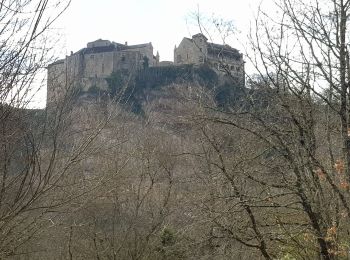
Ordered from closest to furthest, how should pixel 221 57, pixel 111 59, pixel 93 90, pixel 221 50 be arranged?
pixel 221 57 < pixel 221 50 < pixel 93 90 < pixel 111 59

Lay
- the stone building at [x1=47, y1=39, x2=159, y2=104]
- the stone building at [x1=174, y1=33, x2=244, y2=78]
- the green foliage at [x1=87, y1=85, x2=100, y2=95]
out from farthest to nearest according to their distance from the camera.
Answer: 1. the stone building at [x1=47, y1=39, x2=159, y2=104]
2. the green foliage at [x1=87, y1=85, x2=100, y2=95]
3. the stone building at [x1=174, y1=33, x2=244, y2=78]

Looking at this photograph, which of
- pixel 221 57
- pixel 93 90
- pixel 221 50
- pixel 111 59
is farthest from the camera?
pixel 111 59

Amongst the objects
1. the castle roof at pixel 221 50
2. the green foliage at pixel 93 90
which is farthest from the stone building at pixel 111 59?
the castle roof at pixel 221 50

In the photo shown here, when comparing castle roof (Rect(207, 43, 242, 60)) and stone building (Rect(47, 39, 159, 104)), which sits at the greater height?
stone building (Rect(47, 39, 159, 104))

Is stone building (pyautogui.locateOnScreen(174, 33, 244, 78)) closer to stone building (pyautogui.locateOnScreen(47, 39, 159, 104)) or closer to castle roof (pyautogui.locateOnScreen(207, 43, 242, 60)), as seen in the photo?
castle roof (pyautogui.locateOnScreen(207, 43, 242, 60))

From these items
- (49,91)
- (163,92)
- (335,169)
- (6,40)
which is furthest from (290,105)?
(163,92)

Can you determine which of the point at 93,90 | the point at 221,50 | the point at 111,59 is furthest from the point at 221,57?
the point at 111,59

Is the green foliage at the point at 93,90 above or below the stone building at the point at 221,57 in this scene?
above

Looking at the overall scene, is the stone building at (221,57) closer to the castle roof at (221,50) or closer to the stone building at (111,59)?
the castle roof at (221,50)

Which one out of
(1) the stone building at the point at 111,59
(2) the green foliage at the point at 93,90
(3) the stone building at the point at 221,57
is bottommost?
(3) the stone building at the point at 221,57

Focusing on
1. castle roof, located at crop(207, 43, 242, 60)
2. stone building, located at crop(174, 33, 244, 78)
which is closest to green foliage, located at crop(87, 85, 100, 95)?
stone building, located at crop(174, 33, 244, 78)

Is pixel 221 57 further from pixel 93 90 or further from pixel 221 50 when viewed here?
pixel 93 90

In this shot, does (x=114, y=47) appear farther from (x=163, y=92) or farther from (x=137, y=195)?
Answer: (x=137, y=195)

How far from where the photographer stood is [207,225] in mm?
6895
